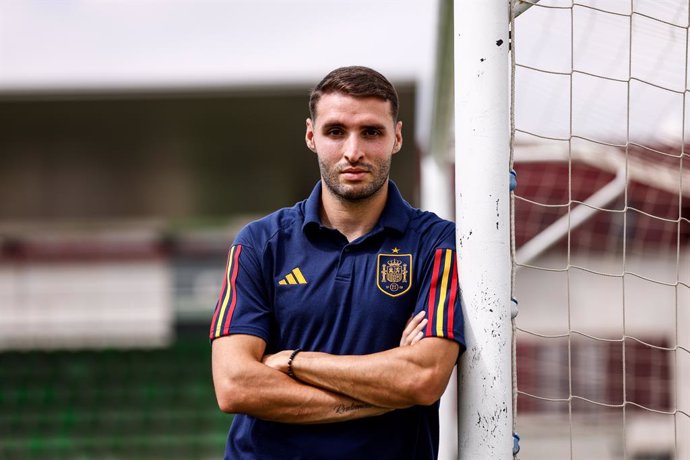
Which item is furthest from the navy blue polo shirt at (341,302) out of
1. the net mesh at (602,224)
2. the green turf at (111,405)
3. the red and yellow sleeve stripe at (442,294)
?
the green turf at (111,405)

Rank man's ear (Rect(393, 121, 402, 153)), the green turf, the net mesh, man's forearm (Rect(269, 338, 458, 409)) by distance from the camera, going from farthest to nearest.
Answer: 1. the green turf
2. the net mesh
3. man's ear (Rect(393, 121, 402, 153))
4. man's forearm (Rect(269, 338, 458, 409))

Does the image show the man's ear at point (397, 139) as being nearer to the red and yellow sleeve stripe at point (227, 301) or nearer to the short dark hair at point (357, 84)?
the short dark hair at point (357, 84)

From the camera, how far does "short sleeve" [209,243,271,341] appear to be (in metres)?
2.12

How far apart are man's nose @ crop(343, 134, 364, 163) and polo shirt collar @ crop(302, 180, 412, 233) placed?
19cm

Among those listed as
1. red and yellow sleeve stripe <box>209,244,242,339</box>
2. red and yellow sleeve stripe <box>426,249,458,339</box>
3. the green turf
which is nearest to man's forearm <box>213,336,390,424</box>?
red and yellow sleeve stripe <box>209,244,242,339</box>

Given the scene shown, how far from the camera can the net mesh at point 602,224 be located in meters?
2.84

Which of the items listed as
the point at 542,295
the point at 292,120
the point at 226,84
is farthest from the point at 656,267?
the point at 226,84

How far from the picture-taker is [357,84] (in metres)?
2.09

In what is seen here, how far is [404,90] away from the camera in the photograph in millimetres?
7488

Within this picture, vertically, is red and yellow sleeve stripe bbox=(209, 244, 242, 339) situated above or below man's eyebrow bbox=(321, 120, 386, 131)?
below

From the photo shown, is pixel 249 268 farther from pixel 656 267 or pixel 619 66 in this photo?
pixel 656 267

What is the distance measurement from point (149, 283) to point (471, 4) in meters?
24.7

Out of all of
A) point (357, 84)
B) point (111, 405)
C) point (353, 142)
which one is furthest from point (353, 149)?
point (111, 405)

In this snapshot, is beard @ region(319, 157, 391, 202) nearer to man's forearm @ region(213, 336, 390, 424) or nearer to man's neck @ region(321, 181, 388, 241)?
man's neck @ region(321, 181, 388, 241)
